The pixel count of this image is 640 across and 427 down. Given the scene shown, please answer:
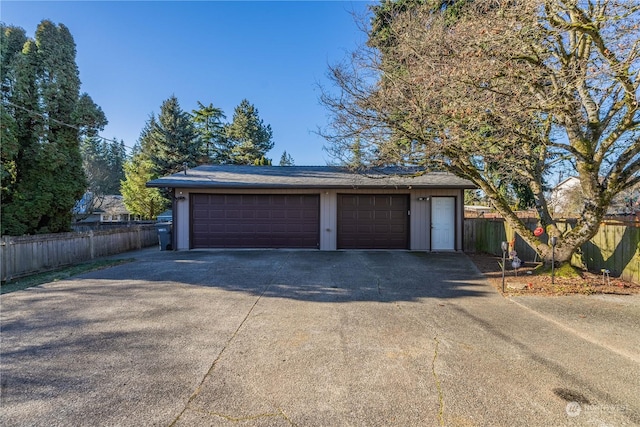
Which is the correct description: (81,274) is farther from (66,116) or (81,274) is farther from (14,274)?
(66,116)

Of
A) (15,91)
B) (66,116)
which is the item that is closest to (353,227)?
(66,116)

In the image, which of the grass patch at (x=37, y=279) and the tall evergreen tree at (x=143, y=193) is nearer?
the grass patch at (x=37, y=279)

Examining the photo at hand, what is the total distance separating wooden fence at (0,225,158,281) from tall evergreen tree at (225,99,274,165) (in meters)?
18.4

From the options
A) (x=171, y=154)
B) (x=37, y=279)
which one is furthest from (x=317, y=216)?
(x=171, y=154)

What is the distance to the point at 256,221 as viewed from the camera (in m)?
10.5

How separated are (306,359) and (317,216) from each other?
7.60 m

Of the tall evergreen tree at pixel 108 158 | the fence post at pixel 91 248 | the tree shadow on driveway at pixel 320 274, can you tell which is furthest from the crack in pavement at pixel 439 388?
the tall evergreen tree at pixel 108 158

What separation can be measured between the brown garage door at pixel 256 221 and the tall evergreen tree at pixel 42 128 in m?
4.03

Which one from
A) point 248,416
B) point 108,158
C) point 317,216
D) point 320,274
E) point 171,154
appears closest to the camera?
point 248,416

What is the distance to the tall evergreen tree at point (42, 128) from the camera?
8445 mm

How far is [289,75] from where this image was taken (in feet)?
42.6

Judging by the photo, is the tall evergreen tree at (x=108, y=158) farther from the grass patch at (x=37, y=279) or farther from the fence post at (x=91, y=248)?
the grass patch at (x=37, y=279)

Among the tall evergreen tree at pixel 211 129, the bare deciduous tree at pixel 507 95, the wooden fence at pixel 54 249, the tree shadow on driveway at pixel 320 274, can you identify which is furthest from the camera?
the tall evergreen tree at pixel 211 129

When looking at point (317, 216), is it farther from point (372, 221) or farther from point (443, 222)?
point (443, 222)
